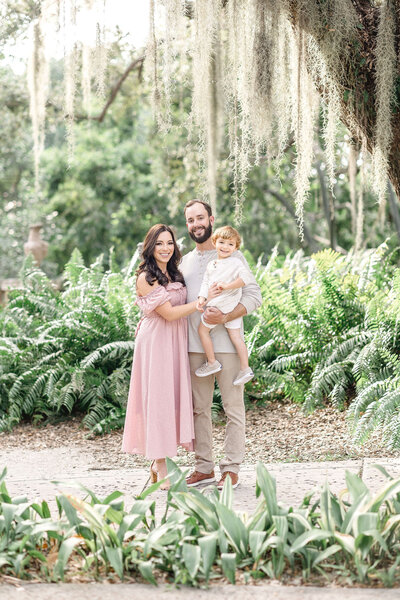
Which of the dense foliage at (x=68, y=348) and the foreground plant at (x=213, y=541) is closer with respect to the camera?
the foreground plant at (x=213, y=541)

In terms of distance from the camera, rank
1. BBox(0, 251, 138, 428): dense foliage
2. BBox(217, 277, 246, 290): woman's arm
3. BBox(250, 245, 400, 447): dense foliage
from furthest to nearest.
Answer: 1. BBox(0, 251, 138, 428): dense foliage
2. BBox(250, 245, 400, 447): dense foliage
3. BBox(217, 277, 246, 290): woman's arm

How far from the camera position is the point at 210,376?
452 centimetres

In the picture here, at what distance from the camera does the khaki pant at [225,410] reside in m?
4.41

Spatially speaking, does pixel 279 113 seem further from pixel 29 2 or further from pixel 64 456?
pixel 29 2

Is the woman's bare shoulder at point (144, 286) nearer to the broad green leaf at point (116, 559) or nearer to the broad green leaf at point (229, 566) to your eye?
the broad green leaf at point (116, 559)

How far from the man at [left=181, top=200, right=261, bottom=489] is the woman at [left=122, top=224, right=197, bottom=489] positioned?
0.24 ft

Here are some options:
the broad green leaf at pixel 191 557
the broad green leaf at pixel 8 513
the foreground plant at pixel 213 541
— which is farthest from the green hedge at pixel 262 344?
the broad green leaf at pixel 191 557

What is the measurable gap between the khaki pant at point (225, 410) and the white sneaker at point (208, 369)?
66 millimetres

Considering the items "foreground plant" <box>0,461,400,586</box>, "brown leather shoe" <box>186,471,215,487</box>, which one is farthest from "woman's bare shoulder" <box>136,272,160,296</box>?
"foreground plant" <box>0,461,400,586</box>

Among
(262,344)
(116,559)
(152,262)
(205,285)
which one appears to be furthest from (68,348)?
(116,559)

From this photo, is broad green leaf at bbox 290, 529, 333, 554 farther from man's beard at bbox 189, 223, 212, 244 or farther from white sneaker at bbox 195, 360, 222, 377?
man's beard at bbox 189, 223, 212, 244

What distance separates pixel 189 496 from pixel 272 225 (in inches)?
568

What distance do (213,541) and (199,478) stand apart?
1.42 m

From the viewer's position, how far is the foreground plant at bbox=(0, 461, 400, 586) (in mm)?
3045
